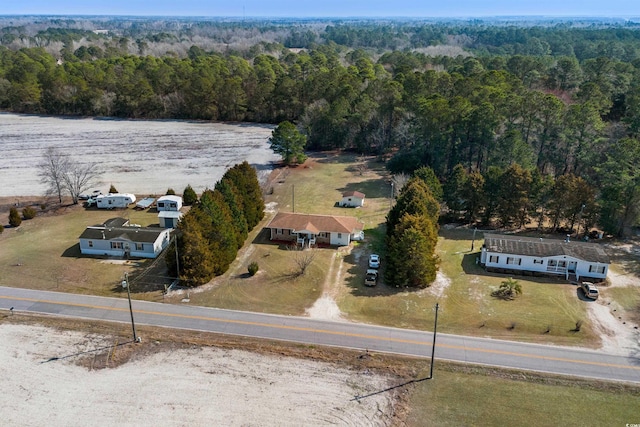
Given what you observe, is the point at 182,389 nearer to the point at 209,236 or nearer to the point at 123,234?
the point at 209,236

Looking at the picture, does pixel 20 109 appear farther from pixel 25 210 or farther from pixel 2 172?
pixel 25 210

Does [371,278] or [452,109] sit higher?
[452,109]

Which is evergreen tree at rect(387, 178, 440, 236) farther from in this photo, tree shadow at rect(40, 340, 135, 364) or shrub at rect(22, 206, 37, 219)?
shrub at rect(22, 206, 37, 219)

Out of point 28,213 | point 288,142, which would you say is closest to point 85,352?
point 28,213

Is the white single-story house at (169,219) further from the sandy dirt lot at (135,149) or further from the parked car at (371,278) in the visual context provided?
the parked car at (371,278)

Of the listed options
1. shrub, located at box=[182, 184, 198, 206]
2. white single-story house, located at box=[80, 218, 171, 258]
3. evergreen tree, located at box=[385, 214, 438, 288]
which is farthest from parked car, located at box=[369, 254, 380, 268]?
shrub, located at box=[182, 184, 198, 206]

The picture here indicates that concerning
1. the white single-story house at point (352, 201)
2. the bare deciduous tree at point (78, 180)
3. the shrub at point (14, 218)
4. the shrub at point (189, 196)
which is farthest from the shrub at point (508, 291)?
the bare deciduous tree at point (78, 180)

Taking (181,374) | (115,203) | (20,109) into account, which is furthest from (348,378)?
(20,109)
